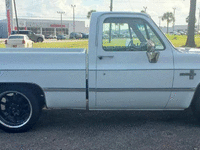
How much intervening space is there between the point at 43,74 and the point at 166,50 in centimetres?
203

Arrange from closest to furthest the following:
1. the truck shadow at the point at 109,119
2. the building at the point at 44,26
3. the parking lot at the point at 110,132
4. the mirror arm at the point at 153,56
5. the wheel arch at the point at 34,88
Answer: the parking lot at the point at 110,132, the mirror arm at the point at 153,56, the wheel arch at the point at 34,88, the truck shadow at the point at 109,119, the building at the point at 44,26

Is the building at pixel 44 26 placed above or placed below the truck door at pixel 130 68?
below

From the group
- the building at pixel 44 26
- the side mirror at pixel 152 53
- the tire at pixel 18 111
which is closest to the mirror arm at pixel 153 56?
the side mirror at pixel 152 53

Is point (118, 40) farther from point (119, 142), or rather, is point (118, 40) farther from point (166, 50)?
point (119, 142)

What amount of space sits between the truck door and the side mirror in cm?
6

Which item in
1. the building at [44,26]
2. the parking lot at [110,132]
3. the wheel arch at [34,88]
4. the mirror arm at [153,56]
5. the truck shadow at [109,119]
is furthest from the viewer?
the building at [44,26]

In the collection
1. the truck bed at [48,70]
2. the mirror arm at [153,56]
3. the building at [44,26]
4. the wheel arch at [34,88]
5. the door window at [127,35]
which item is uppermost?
the door window at [127,35]

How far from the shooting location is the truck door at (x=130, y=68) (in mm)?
3742

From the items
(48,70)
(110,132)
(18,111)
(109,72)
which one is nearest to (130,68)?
(109,72)

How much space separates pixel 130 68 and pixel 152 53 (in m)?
0.42

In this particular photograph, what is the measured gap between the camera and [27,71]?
12.2 feet

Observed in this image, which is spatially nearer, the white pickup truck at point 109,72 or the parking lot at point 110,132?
the parking lot at point 110,132

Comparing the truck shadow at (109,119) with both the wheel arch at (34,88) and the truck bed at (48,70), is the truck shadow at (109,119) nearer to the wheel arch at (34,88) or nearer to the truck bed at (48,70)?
the wheel arch at (34,88)

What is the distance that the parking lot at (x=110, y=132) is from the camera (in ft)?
11.7
